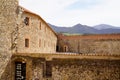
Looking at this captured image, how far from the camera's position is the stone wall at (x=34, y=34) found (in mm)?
25312

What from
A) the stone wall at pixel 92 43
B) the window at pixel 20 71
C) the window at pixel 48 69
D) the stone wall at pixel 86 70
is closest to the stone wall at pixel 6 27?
the window at pixel 20 71

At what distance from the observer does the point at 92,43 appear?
44.7 meters

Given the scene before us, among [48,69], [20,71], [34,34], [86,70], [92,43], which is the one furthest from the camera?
[92,43]

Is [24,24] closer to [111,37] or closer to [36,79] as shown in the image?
[36,79]

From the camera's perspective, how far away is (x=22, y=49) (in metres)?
25.3

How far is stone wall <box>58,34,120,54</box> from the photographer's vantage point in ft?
140

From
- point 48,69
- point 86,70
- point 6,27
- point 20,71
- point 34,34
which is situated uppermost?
point 6,27

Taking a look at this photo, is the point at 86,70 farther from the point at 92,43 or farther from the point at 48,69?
the point at 92,43

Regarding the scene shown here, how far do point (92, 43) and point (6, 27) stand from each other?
81.8 feet

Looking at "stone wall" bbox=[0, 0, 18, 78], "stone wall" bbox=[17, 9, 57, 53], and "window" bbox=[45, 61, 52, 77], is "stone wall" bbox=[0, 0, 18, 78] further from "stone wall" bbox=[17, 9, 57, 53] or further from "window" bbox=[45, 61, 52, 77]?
"window" bbox=[45, 61, 52, 77]

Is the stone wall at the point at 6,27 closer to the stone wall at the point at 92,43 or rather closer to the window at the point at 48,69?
the window at the point at 48,69

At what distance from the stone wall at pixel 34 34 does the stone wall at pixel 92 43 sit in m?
9.92

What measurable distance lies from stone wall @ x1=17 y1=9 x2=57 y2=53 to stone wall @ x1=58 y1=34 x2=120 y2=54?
992 centimetres

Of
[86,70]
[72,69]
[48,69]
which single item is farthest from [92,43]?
[86,70]
